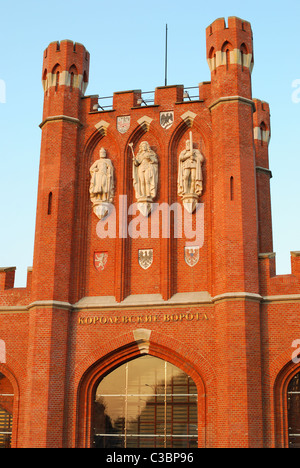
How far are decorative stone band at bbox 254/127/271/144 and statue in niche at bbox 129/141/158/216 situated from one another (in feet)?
24.5

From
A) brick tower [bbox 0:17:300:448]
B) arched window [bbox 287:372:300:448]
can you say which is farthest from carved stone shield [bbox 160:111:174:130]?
arched window [bbox 287:372:300:448]

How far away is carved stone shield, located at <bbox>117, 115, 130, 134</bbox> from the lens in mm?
25766

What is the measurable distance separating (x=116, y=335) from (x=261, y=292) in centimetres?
502

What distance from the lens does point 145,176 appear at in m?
24.8

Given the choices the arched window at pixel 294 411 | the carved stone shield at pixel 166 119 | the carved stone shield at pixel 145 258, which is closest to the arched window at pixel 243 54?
the carved stone shield at pixel 166 119

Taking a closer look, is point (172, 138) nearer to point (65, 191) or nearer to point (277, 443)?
point (65, 191)

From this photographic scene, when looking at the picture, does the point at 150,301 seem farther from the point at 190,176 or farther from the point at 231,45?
the point at 231,45

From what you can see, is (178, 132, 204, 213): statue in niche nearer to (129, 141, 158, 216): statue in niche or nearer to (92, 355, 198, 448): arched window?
(129, 141, 158, 216): statue in niche

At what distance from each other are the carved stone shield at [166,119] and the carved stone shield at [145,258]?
459 cm

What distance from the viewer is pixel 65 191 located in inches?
985

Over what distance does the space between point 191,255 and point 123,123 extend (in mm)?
5748

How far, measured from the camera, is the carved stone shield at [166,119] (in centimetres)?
2528

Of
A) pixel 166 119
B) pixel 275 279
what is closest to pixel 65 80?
pixel 166 119
